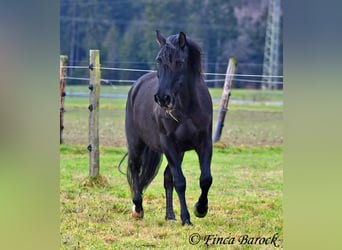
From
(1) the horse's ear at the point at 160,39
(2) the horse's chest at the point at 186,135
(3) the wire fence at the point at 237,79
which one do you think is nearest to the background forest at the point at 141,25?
(3) the wire fence at the point at 237,79

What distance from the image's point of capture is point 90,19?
370 cm

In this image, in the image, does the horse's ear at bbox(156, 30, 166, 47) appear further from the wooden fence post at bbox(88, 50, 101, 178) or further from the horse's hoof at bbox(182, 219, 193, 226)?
the horse's hoof at bbox(182, 219, 193, 226)

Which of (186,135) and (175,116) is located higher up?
(175,116)

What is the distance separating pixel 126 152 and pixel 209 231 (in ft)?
2.91

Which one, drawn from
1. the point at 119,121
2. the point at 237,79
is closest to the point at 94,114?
the point at 119,121

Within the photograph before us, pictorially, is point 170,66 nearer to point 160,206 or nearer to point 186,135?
point 186,135

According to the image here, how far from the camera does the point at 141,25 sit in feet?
12.1

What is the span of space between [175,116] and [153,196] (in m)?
0.50

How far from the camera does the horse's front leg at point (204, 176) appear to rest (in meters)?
3.53

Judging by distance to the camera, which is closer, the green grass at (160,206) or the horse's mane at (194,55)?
the green grass at (160,206)

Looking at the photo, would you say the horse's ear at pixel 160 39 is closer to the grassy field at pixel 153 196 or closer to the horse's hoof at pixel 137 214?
the grassy field at pixel 153 196

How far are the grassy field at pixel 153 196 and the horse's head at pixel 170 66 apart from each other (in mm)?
438
